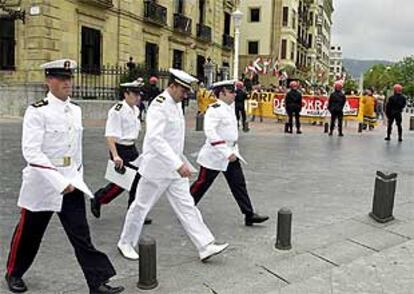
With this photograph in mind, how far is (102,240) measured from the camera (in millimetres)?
5355

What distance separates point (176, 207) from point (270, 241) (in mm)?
1338

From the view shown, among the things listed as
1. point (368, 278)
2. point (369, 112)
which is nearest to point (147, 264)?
point (368, 278)

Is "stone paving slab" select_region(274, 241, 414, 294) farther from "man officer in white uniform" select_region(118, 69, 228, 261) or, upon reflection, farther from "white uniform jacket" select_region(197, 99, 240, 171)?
"white uniform jacket" select_region(197, 99, 240, 171)

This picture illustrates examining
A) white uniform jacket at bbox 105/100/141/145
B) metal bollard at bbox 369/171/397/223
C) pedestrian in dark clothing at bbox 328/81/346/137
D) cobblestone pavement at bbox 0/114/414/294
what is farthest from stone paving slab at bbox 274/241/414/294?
pedestrian in dark clothing at bbox 328/81/346/137

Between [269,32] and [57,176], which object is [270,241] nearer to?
[57,176]

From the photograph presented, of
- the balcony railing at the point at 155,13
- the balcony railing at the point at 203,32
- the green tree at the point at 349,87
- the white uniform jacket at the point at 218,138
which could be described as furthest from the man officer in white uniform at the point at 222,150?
the balcony railing at the point at 203,32

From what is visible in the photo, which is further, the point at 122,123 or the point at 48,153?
the point at 122,123

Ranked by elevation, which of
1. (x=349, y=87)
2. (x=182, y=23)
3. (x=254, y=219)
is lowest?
(x=254, y=219)

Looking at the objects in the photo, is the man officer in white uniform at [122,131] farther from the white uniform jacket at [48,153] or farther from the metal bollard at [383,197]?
the metal bollard at [383,197]

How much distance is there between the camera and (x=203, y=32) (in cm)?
3488

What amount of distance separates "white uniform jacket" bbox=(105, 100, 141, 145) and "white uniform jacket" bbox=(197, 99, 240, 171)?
969 millimetres

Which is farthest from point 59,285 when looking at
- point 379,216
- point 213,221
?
point 379,216

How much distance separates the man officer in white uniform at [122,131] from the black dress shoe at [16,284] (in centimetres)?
206

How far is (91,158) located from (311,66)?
69.7 m
